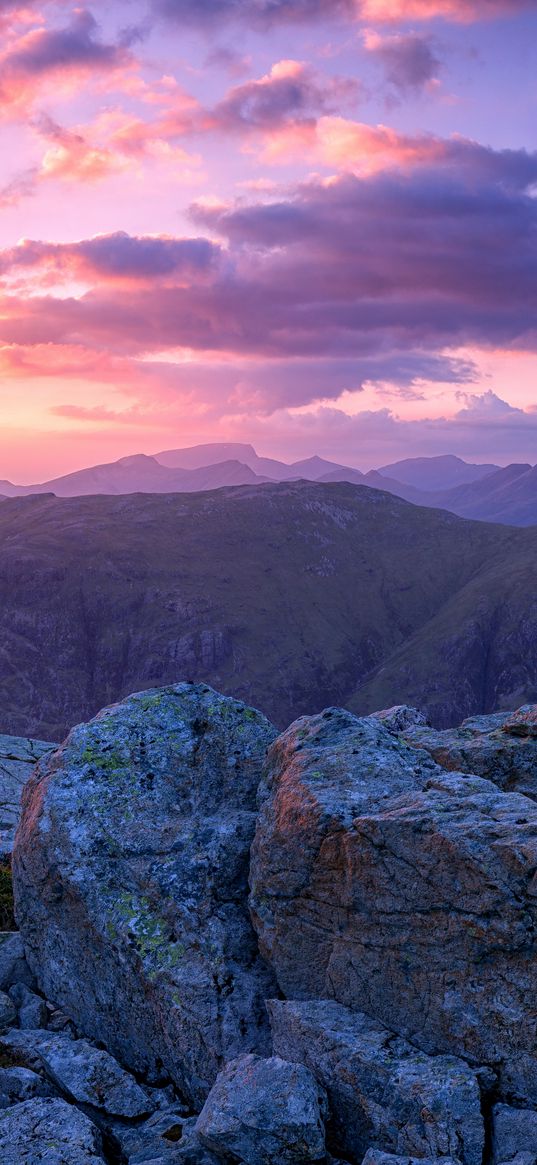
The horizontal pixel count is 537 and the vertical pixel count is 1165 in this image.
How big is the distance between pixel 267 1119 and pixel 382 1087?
79.5 inches

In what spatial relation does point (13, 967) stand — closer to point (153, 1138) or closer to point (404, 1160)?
point (153, 1138)

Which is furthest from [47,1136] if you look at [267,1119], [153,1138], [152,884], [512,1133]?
[512,1133]

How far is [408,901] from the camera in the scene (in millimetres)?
15477

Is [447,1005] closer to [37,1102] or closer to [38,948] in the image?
[37,1102]

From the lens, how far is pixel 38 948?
19.8 meters

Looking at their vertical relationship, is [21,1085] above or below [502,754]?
below

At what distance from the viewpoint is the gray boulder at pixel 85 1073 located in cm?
1555

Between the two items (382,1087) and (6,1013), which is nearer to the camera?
(382,1087)

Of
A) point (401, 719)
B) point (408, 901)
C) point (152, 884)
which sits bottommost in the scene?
point (152, 884)

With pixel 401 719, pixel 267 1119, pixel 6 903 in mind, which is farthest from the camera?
pixel 401 719

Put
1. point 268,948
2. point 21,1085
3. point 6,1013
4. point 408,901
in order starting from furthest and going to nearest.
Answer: point 6,1013 → point 268,948 → point 408,901 → point 21,1085

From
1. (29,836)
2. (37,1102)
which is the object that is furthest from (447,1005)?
(29,836)

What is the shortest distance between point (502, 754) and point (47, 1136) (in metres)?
13.8

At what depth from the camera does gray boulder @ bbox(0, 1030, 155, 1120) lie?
51.0 ft
